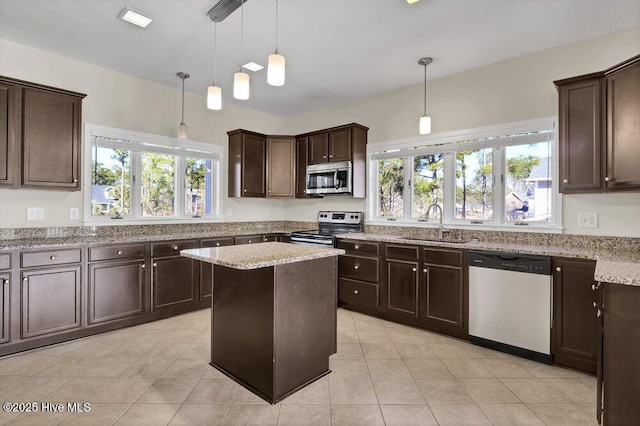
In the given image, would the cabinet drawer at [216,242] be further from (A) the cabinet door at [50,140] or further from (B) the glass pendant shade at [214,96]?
(B) the glass pendant shade at [214,96]

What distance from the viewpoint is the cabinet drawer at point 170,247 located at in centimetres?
354

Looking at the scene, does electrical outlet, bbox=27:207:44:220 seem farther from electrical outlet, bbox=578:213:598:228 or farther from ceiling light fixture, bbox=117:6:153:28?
electrical outlet, bbox=578:213:598:228

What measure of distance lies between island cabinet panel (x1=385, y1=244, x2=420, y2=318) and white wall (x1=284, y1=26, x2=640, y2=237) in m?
1.19

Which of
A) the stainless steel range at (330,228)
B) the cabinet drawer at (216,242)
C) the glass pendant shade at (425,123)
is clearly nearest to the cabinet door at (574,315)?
the glass pendant shade at (425,123)

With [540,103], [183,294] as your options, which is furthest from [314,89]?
[183,294]

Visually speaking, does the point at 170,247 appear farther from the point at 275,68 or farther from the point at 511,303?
the point at 511,303

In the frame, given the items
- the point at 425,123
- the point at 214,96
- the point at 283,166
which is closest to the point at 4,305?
the point at 214,96

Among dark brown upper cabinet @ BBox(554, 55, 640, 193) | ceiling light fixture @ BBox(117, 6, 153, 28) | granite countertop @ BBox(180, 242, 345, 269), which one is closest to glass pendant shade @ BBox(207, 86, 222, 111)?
ceiling light fixture @ BBox(117, 6, 153, 28)

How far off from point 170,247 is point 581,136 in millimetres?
4059

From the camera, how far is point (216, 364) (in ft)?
8.28

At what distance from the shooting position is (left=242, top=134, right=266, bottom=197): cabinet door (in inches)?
185

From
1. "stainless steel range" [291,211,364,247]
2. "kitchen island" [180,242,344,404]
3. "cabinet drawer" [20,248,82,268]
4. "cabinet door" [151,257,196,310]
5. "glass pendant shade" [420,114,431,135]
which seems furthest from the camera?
"stainless steel range" [291,211,364,247]

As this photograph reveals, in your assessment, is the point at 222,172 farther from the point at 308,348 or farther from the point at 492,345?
the point at 492,345

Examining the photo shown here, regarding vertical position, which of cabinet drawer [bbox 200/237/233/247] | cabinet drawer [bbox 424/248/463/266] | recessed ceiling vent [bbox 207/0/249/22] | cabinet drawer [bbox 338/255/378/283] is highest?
recessed ceiling vent [bbox 207/0/249/22]
